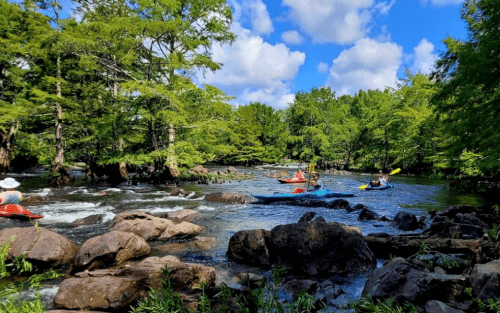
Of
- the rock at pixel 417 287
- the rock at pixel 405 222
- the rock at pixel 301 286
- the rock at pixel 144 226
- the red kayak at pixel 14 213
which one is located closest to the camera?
the rock at pixel 417 287

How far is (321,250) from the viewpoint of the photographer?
542cm

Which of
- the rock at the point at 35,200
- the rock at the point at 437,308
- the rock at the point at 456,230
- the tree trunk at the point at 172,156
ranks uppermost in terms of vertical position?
the tree trunk at the point at 172,156

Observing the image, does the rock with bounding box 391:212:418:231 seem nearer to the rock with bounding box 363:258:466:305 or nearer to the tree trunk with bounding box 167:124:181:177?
the rock with bounding box 363:258:466:305

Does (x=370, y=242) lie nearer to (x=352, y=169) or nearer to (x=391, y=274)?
(x=391, y=274)

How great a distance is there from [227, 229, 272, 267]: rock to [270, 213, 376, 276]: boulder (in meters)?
0.19

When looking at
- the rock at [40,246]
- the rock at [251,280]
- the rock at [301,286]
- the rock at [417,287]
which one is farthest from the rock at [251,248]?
the rock at [40,246]

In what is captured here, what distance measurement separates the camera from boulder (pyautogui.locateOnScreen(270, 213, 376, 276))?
207 inches

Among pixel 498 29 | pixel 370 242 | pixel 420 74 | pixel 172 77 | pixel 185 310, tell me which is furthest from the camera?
pixel 420 74

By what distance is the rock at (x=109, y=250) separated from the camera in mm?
5020

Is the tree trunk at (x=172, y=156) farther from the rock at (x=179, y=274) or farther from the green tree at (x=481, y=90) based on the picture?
the green tree at (x=481, y=90)

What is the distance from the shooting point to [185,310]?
3.19 metres

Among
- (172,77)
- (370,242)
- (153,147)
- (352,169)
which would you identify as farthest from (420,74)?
(370,242)

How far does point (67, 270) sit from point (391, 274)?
5.55 meters

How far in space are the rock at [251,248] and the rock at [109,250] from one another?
2006 millimetres
